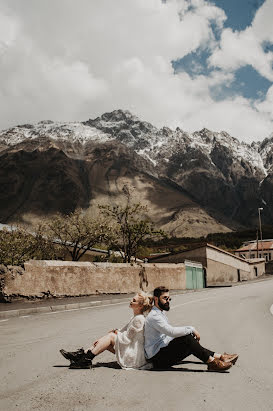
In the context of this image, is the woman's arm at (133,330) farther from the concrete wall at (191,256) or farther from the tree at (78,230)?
the concrete wall at (191,256)

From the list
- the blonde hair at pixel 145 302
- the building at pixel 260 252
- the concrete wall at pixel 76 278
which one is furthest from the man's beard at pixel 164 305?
the building at pixel 260 252

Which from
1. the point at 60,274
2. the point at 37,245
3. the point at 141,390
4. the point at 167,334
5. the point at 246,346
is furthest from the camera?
the point at 37,245

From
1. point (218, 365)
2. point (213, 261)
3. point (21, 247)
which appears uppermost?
point (21, 247)

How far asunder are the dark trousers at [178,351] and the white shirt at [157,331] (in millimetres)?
67

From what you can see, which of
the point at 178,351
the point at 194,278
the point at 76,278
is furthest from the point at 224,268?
the point at 178,351

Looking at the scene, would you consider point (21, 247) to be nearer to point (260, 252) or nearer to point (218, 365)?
point (218, 365)

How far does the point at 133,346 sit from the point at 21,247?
23.0 m

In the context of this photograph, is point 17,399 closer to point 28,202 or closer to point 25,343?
point 25,343

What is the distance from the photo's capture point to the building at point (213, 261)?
45938 mm

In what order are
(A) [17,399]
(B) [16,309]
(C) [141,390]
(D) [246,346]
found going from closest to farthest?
1. (A) [17,399]
2. (C) [141,390]
3. (D) [246,346]
4. (B) [16,309]

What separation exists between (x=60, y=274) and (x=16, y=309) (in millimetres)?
5337

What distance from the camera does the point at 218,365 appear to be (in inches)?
213

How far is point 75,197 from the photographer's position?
196 m

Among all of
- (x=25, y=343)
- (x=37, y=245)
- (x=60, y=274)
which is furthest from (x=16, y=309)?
(x=37, y=245)
